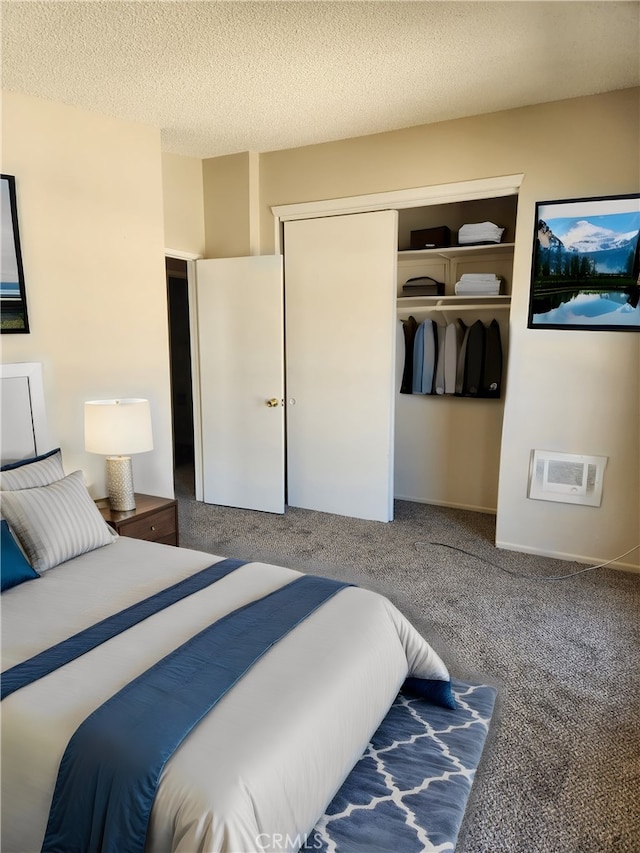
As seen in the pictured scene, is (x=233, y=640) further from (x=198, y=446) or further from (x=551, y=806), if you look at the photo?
(x=198, y=446)

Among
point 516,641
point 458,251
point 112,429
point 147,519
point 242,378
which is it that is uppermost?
point 458,251

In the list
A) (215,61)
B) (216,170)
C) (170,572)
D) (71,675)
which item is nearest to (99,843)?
(71,675)

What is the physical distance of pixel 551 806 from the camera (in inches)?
70.0

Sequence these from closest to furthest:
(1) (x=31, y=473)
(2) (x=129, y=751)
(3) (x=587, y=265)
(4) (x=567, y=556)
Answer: (2) (x=129, y=751) → (1) (x=31, y=473) → (3) (x=587, y=265) → (4) (x=567, y=556)

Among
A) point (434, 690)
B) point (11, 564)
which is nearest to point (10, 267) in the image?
point (11, 564)

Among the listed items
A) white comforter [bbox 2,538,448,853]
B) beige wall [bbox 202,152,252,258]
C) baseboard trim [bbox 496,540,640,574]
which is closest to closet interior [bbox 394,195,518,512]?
baseboard trim [bbox 496,540,640,574]

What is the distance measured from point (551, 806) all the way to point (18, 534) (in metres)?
2.15

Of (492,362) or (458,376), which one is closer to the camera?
(492,362)

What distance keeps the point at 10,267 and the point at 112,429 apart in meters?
0.97

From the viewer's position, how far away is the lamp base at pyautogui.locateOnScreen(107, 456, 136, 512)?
3133 mm

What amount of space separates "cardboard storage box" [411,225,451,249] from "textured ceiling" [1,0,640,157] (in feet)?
2.70

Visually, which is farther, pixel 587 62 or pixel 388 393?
pixel 388 393

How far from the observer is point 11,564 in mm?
2182

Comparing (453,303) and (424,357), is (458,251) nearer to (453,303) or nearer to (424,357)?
(453,303)
